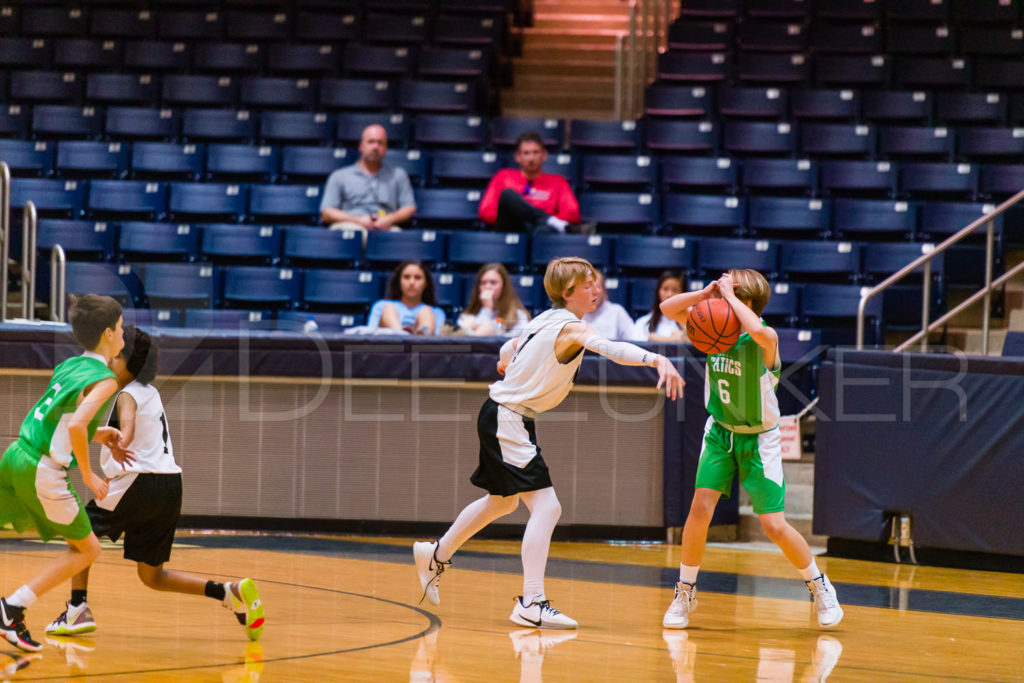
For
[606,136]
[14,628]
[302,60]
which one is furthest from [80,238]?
[14,628]

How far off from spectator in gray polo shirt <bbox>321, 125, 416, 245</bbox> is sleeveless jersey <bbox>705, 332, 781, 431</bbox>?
5.34 metres

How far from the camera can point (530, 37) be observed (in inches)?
565

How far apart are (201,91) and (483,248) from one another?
4.00 meters

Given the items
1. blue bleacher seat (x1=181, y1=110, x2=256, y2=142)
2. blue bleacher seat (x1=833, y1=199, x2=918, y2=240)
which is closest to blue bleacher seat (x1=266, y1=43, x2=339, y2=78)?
blue bleacher seat (x1=181, y1=110, x2=256, y2=142)

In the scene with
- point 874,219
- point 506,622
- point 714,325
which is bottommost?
point 506,622

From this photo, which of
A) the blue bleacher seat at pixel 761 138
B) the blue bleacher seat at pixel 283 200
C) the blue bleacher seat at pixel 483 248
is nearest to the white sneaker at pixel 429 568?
the blue bleacher seat at pixel 483 248

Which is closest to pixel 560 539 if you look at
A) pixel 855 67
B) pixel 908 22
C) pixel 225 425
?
pixel 225 425

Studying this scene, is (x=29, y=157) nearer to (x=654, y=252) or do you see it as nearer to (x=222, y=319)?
(x=222, y=319)

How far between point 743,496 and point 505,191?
10.7 feet

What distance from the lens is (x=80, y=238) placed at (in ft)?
34.8

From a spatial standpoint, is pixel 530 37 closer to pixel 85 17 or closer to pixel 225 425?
pixel 85 17

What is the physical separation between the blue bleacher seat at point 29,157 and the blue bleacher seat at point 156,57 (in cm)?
162

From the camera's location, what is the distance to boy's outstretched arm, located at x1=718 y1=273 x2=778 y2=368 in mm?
5289

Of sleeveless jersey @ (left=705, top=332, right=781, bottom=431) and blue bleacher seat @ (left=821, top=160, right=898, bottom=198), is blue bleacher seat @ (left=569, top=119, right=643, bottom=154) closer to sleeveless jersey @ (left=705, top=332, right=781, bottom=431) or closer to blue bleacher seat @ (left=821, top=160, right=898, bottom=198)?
blue bleacher seat @ (left=821, top=160, right=898, bottom=198)
